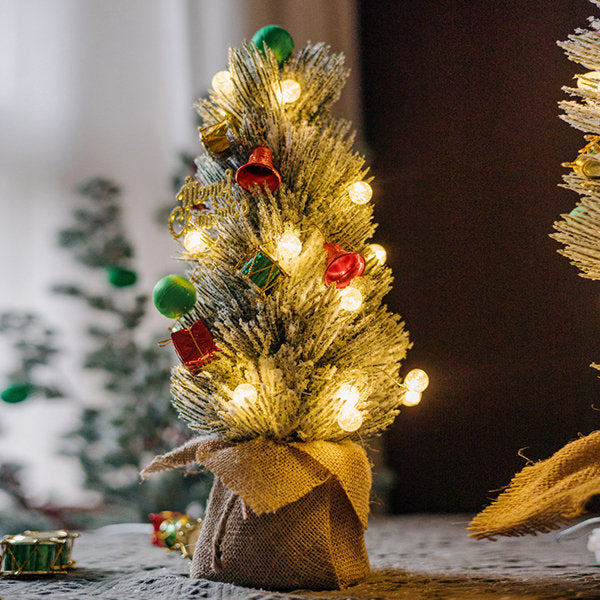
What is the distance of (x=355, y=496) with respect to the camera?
950 mm

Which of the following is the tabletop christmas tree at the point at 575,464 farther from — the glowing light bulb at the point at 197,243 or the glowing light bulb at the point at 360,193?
the glowing light bulb at the point at 197,243

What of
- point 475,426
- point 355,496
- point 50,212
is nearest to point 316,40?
point 50,212

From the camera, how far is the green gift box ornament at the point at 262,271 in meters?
0.95

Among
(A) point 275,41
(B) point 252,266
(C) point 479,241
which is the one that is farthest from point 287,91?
(C) point 479,241

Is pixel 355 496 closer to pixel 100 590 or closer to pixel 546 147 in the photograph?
pixel 100 590

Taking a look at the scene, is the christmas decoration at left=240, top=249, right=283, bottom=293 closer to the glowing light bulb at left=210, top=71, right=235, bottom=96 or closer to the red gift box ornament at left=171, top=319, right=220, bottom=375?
the red gift box ornament at left=171, top=319, right=220, bottom=375

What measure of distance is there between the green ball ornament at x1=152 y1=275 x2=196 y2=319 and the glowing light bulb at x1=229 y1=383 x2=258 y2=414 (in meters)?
0.14

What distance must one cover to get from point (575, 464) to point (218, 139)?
27.4 inches

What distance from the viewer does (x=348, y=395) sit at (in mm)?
951

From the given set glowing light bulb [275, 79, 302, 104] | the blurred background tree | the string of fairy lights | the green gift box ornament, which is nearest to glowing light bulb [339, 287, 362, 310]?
the string of fairy lights

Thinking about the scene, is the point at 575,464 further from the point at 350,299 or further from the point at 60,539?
the point at 60,539

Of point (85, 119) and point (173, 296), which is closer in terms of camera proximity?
point (173, 296)

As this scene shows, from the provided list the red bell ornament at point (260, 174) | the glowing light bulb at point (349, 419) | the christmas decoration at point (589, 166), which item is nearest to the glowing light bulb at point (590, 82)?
the christmas decoration at point (589, 166)

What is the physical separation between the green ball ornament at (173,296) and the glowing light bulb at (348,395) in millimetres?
253
